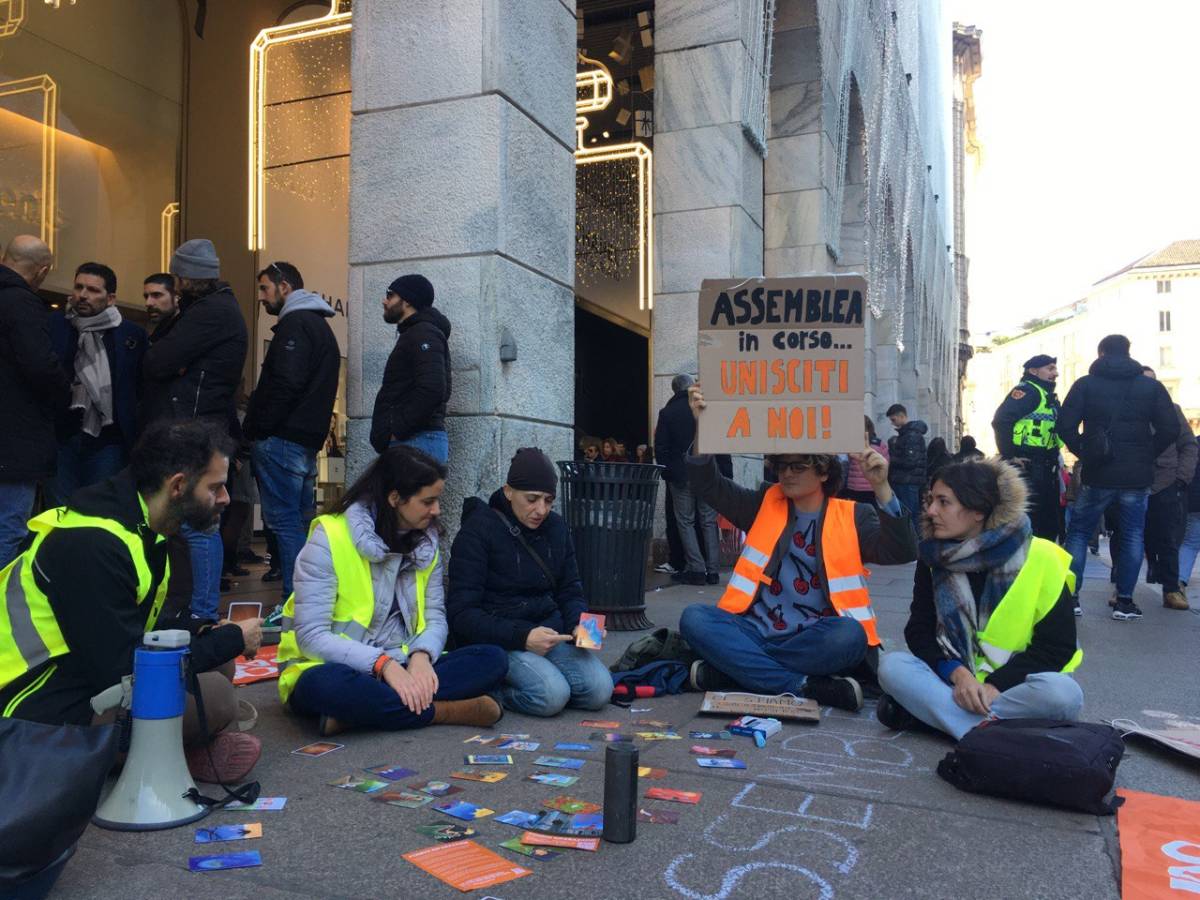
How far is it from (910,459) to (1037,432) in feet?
16.3

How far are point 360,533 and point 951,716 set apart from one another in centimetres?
227

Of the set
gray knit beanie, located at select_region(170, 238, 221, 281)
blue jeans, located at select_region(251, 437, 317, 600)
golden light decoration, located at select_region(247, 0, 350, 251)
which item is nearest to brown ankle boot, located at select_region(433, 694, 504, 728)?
blue jeans, located at select_region(251, 437, 317, 600)

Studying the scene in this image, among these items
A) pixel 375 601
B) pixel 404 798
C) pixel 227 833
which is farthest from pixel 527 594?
pixel 227 833

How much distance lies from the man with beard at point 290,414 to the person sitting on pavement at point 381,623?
1.69 m

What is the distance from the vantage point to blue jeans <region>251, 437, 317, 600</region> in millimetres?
5594

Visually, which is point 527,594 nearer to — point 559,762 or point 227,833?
point 559,762

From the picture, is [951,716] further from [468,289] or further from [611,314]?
[611,314]

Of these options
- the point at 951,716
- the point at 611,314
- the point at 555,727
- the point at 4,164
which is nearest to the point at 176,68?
the point at 4,164

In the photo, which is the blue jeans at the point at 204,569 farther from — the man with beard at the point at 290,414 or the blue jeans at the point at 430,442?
the blue jeans at the point at 430,442

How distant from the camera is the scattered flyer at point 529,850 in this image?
8.79 feet

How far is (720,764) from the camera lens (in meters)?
3.54

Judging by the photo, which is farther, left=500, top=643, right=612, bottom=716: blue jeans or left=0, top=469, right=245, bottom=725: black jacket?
left=500, top=643, right=612, bottom=716: blue jeans

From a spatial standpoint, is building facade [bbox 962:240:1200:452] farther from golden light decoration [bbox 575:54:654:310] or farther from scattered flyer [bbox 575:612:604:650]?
scattered flyer [bbox 575:612:604:650]

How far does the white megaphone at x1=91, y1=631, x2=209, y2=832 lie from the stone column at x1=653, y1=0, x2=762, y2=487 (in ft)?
25.5
